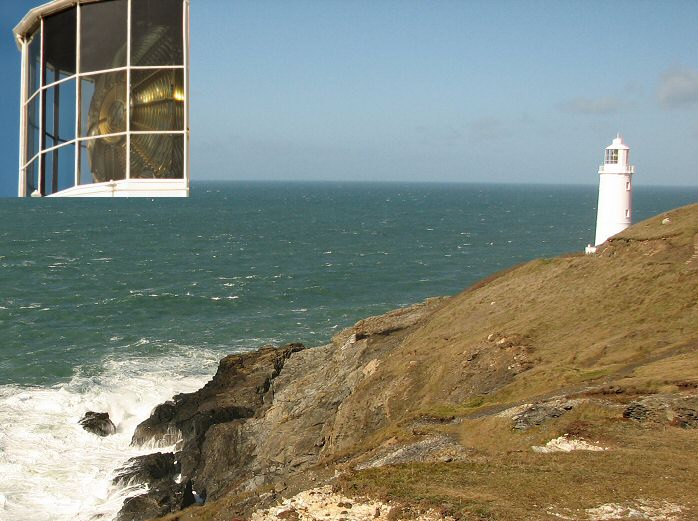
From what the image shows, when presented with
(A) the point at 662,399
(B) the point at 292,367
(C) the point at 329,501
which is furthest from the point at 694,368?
(B) the point at 292,367

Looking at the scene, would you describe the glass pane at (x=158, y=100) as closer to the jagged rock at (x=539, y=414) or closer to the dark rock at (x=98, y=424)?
the jagged rock at (x=539, y=414)

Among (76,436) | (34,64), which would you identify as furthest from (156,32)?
(76,436)

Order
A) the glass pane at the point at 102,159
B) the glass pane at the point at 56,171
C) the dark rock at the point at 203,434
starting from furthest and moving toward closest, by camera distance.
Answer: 1. the dark rock at the point at 203,434
2. the glass pane at the point at 56,171
3. the glass pane at the point at 102,159

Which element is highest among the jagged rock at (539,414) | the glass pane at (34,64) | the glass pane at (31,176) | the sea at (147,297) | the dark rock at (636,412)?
the glass pane at (34,64)

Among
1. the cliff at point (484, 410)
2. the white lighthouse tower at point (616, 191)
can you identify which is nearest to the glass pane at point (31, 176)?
the cliff at point (484, 410)

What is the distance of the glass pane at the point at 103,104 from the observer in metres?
4.70

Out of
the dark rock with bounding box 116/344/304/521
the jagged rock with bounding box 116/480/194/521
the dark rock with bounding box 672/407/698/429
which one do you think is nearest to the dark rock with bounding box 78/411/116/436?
the dark rock with bounding box 116/344/304/521

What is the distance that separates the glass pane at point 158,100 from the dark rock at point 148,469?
28.5m

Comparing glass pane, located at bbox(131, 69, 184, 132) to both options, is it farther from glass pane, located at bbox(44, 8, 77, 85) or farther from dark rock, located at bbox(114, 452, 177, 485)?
dark rock, located at bbox(114, 452, 177, 485)

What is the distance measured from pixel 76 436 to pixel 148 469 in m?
6.33

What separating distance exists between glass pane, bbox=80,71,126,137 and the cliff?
13.9 meters

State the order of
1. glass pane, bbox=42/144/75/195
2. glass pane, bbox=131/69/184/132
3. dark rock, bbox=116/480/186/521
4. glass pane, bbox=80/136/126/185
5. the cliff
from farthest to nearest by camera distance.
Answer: dark rock, bbox=116/480/186/521 → the cliff → glass pane, bbox=42/144/75/195 → glass pane, bbox=80/136/126/185 → glass pane, bbox=131/69/184/132

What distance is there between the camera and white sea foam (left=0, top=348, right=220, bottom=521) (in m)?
29.6

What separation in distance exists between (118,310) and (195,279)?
1671 cm
